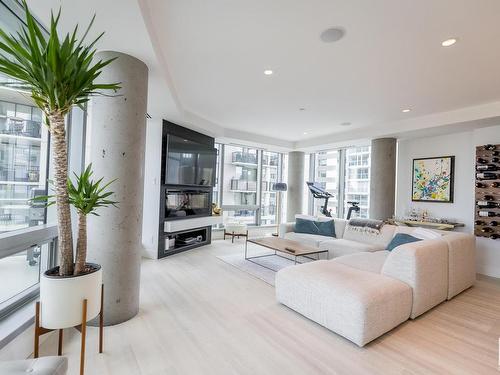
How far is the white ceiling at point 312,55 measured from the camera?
1915 millimetres

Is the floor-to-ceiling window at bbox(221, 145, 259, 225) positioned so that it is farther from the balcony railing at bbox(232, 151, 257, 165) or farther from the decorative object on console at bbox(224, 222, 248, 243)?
the decorative object on console at bbox(224, 222, 248, 243)

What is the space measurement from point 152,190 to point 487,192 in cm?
554

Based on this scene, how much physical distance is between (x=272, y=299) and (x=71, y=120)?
9.70ft

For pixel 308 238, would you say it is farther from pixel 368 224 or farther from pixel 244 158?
pixel 244 158

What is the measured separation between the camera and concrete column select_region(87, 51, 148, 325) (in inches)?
89.0

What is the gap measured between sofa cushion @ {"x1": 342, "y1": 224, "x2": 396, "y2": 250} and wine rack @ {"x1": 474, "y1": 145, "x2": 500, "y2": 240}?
4.24 ft

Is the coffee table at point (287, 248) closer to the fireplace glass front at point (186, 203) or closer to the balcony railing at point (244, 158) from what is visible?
the fireplace glass front at point (186, 203)

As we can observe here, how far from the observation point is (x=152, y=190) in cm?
462

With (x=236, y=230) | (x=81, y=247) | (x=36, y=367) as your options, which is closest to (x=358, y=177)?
(x=236, y=230)

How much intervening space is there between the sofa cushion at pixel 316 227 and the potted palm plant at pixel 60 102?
4123 millimetres

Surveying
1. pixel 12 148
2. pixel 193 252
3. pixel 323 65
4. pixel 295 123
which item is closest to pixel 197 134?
pixel 295 123

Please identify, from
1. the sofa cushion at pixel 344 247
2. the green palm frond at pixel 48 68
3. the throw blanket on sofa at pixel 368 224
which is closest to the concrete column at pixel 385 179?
the throw blanket on sofa at pixel 368 224

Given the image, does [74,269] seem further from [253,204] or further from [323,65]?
[253,204]

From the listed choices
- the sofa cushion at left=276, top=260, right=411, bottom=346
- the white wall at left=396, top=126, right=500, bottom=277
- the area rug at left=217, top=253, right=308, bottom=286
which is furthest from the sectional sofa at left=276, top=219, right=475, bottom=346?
the white wall at left=396, top=126, right=500, bottom=277
